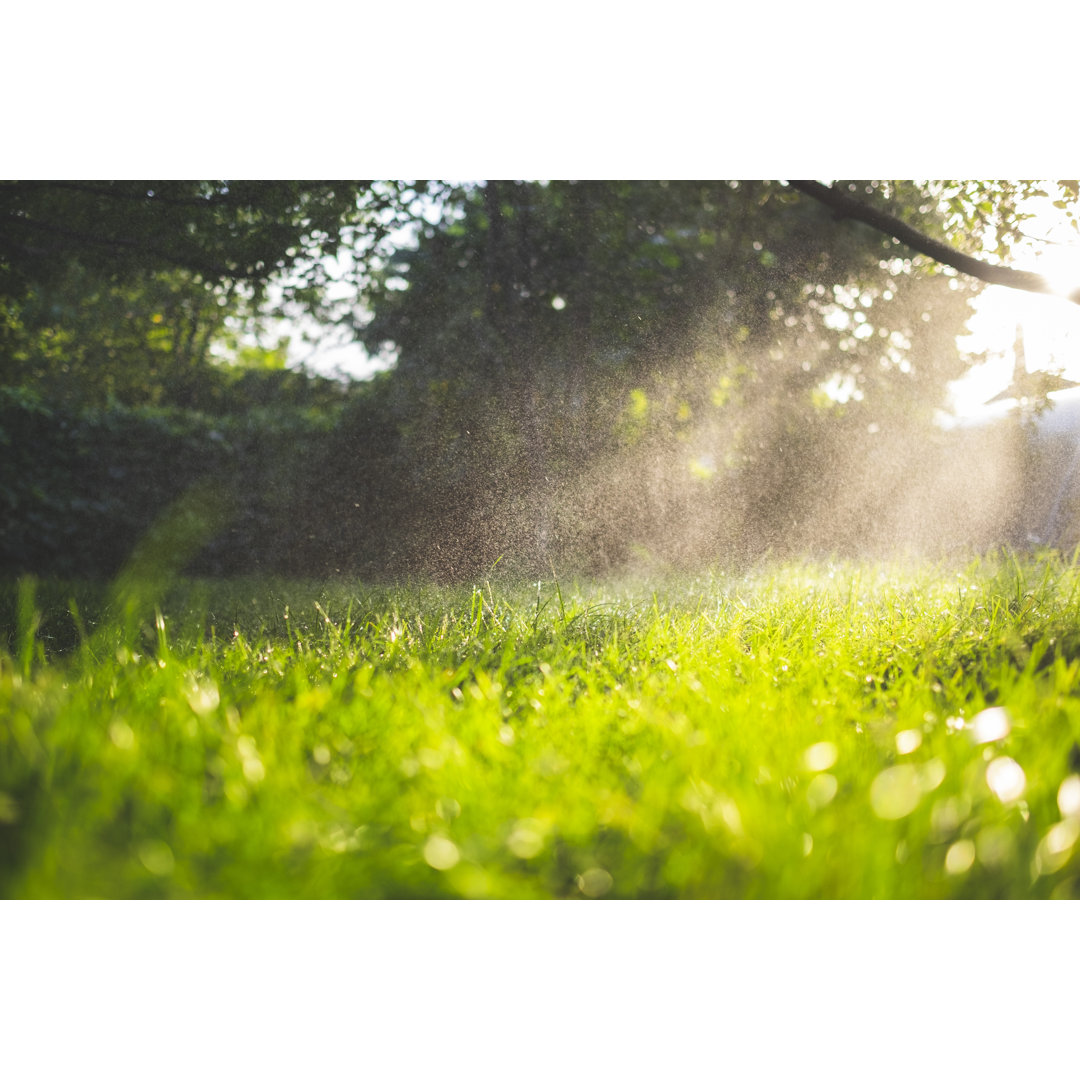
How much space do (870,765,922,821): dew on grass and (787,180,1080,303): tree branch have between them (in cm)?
260

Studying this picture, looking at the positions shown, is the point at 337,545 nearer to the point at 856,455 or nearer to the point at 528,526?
the point at 528,526

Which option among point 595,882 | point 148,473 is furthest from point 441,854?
point 148,473

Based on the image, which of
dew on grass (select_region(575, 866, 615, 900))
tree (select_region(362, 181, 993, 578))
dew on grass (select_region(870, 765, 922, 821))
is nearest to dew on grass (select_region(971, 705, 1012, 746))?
dew on grass (select_region(870, 765, 922, 821))

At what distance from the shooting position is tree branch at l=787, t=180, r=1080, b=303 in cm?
282

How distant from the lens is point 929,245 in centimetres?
297

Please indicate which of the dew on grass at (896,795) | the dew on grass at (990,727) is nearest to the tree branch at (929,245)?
the dew on grass at (990,727)

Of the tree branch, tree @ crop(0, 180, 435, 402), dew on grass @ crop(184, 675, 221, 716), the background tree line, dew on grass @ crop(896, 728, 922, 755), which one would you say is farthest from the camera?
the background tree line

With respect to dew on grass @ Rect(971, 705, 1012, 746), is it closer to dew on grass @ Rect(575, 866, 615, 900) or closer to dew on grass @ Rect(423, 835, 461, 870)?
dew on grass @ Rect(575, 866, 615, 900)

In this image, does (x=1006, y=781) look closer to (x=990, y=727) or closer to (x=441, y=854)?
(x=990, y=727)

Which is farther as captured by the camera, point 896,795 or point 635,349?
point 635,349

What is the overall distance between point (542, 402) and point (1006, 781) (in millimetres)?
3759

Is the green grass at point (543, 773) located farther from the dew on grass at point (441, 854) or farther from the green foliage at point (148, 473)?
the green foliage at point (148, 473)

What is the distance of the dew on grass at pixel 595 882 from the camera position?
97cm

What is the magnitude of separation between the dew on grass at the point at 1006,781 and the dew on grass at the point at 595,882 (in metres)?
0.58
